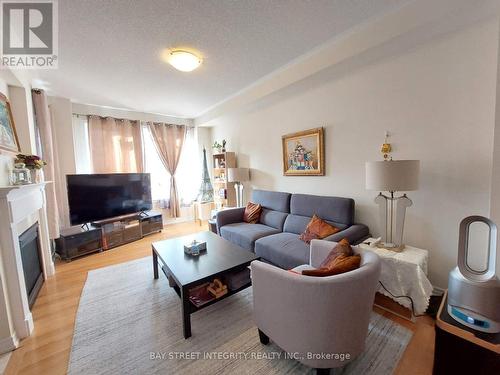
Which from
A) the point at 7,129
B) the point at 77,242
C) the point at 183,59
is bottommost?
the point at 77,242

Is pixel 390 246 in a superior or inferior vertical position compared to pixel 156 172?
inferior

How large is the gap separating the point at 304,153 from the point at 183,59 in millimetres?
1987

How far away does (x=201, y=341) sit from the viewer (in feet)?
5.31

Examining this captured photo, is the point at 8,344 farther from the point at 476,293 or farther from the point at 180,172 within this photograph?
the point at 180,172

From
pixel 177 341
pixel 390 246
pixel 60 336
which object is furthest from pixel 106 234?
pixel 390 246


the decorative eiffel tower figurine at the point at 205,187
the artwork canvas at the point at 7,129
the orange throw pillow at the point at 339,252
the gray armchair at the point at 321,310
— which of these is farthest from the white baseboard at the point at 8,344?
the decorative eiffel tower figurine at the point at 205,187

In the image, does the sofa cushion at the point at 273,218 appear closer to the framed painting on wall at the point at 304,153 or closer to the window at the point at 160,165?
the framed painting on wall at the point at 304,153

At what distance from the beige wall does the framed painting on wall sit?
102mm

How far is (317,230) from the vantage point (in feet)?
8.17

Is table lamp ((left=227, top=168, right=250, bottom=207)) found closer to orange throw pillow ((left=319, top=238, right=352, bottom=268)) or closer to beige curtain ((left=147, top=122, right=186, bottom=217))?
beige curtain ((left=147, top=122, right=186, bottom=217))

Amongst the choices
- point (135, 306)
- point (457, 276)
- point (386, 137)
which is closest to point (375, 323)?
point (457, 276)

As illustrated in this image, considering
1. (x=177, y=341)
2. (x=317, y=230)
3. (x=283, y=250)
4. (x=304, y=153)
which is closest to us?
(x=177, y=341)

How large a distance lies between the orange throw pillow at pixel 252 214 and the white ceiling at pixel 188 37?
6.37 ft

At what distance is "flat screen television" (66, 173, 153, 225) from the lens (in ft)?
11.0
